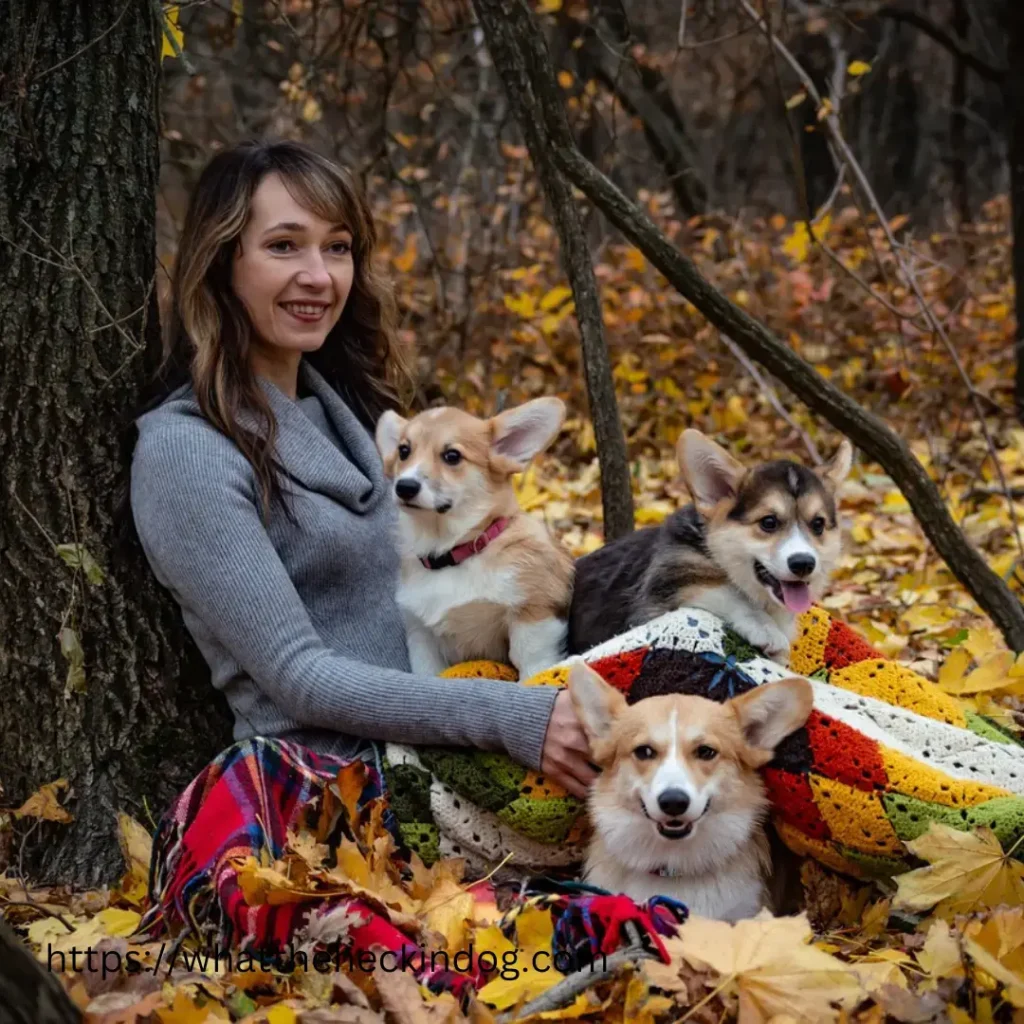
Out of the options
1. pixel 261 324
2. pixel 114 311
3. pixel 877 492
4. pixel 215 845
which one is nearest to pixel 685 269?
pixel 261 324

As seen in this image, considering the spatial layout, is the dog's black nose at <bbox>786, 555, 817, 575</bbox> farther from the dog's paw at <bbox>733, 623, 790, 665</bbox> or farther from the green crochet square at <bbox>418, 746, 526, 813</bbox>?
the green crochet square at <bbox>418, 746, 526, 813</bbox>

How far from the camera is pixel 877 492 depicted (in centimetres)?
700

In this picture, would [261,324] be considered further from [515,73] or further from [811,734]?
[811,734]

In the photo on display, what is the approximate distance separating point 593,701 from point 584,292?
5.81 ft

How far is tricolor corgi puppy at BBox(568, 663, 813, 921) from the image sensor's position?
2717mm

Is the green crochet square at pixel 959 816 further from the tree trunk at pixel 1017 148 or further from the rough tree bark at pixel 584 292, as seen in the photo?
the tree trunk at pixel 1017 148

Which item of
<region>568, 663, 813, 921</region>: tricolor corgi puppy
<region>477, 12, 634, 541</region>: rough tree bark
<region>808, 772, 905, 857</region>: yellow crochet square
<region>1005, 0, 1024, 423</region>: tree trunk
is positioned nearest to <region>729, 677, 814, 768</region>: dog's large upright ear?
<region>568, 663, 813, 921</region>: tricolor corgi puppy

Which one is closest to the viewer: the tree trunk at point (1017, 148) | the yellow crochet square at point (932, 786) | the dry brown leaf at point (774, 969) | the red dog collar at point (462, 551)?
the dry brown leaf at point (774, 969)

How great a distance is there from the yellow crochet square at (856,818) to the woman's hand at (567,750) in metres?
0.50

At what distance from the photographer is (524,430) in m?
3.58

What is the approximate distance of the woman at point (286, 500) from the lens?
2928 millimetres

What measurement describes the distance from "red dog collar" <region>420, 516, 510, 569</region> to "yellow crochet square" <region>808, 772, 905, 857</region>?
117cm

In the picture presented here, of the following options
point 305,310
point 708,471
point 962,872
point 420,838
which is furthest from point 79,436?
point 962,872

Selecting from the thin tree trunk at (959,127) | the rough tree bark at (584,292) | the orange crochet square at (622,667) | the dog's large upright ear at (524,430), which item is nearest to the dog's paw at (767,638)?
the orange crochet square at (622,667)
